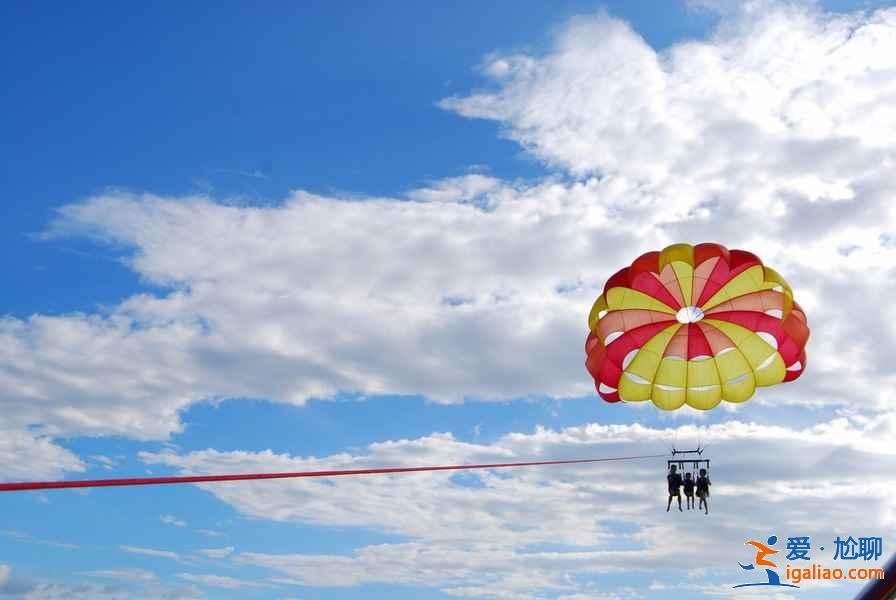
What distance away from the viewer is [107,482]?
17.0 feet

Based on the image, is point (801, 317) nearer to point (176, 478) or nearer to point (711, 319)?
point (711, 319)

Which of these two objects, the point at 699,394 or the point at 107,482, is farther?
the point at 699,394

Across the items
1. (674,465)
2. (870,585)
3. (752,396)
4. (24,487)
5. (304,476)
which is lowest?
(870,585)

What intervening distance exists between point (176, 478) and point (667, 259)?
14502mm

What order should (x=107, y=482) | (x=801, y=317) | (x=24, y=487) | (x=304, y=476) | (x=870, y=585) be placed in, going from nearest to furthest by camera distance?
(x=870, y=585), (x=24, y=487), (x=107, y=482), (x=304, y=476), (x=801, y=317)

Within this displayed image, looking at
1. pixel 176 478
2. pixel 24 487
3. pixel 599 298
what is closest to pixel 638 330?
pixel 599 298

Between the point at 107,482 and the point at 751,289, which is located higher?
the point at 751,289

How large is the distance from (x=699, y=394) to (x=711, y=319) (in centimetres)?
161

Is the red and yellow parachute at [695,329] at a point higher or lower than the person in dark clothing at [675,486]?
higher

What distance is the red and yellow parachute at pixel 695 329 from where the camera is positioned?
18297 millimetres

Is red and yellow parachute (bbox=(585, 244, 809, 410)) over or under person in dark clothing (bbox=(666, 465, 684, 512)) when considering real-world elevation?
over

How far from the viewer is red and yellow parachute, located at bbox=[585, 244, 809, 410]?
1830 centimetres

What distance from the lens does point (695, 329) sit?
19.3 m

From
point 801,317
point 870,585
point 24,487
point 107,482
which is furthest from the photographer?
point 801,317
